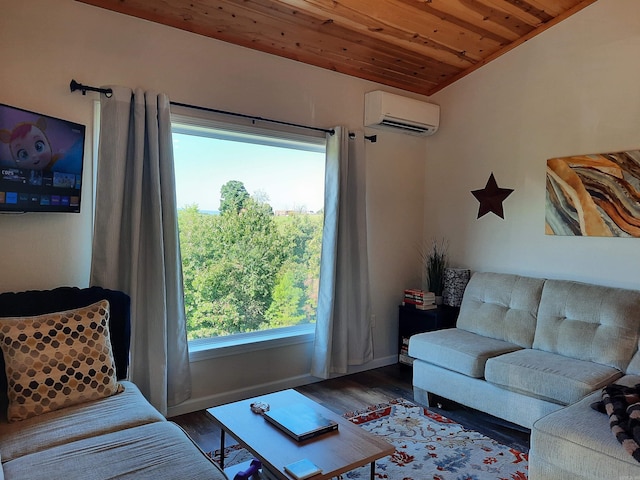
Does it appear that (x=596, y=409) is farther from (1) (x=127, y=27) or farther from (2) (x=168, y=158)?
(1) (x=127, y=27)

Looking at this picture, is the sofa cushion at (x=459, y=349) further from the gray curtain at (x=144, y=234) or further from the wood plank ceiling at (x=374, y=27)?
the wood plank ceiling at (x=374, y=27)

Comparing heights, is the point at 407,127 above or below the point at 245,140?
above

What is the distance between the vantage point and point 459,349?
3.05 metres

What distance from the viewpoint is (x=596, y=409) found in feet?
6.99

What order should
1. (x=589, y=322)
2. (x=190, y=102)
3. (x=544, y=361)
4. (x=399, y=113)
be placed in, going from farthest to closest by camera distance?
(x=399, y=113)
(x=190, y=102)
(x=589, y=322)
(x=544, y=361)

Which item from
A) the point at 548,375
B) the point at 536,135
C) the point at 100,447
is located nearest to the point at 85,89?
the point at 100,447

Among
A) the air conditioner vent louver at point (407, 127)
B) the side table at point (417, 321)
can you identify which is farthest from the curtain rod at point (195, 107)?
the side table at point (417, 321)

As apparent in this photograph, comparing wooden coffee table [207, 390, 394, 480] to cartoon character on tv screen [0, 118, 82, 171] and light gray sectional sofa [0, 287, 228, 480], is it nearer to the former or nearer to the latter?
light gray sectional sofa [0, 287, 228, 480]

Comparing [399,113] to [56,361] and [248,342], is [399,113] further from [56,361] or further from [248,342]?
[56,361]

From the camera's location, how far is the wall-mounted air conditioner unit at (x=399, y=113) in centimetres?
385

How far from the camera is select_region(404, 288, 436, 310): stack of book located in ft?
13.0

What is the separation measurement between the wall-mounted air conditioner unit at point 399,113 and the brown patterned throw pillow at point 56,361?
269 cm

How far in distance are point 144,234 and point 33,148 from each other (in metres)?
0.77

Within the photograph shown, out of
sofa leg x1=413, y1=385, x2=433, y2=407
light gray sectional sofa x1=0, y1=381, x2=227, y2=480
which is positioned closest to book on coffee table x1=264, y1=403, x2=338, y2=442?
light gray sectional sofa x1=0, y1=381, x2=227, y2=480
